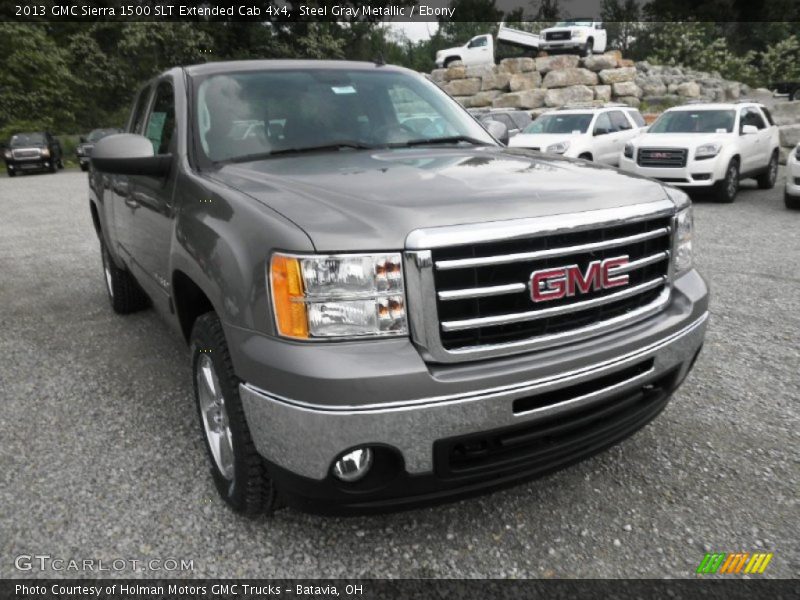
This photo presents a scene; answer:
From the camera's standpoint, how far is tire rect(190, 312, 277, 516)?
227 centimetres

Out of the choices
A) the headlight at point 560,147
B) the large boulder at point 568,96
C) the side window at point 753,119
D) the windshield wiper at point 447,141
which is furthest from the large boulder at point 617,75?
the windshield wiper at point 447,141

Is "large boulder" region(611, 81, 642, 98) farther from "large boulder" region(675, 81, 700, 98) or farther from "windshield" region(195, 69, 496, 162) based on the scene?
"windshield" region(195, 69, 496, 162)

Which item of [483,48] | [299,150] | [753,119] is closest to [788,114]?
[753,119]

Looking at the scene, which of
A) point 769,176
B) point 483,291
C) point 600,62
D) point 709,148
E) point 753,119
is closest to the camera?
point 483,291

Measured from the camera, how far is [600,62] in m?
27.6

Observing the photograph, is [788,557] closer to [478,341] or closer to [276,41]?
[478,341]

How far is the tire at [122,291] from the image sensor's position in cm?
514

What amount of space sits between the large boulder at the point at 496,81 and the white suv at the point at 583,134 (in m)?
14.2

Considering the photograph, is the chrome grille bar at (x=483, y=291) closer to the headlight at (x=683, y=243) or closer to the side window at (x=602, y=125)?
the headlight at (x=683, y=243)

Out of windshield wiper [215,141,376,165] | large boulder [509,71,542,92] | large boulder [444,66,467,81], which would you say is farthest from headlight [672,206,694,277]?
large boulder [444,66,467,81]

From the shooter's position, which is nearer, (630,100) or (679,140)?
(679,140)

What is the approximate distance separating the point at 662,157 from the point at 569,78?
16.7 metres

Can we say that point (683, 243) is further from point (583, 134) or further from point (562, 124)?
point (562, 124)

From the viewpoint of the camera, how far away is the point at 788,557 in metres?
2.34
